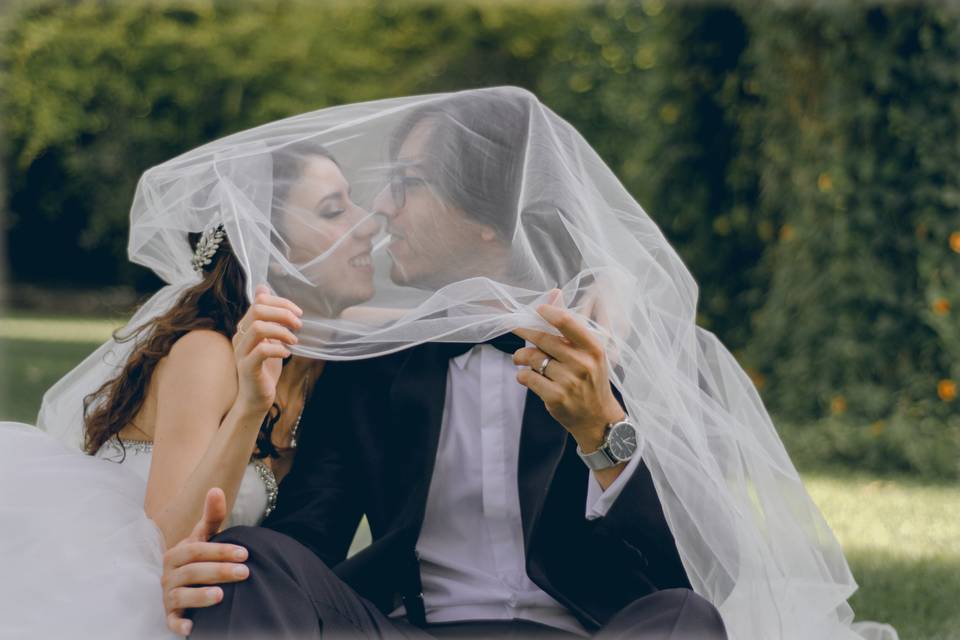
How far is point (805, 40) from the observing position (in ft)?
25.6

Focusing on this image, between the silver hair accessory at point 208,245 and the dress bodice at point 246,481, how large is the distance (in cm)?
48

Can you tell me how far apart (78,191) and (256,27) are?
443 centimetres

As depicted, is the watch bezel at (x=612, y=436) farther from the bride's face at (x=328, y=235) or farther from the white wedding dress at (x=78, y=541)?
the white wedding dress at (x=78, y=541)

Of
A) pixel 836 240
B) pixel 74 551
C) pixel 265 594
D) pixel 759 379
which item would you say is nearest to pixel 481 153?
pixel 265 594

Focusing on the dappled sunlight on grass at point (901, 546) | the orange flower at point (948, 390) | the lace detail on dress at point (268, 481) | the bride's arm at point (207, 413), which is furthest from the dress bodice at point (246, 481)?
the orange flower at point (948, 390)

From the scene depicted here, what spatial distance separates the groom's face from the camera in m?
2.94

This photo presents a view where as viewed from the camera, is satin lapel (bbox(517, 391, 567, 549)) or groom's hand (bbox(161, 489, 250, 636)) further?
satin lapel (bbox(517, 391, 567, 549))

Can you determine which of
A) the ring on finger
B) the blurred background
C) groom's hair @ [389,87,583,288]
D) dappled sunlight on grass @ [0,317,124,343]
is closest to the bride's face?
groom's hair @ [389,87,583,288]

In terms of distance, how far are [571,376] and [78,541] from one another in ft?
3.75

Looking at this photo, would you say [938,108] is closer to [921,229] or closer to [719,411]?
[921,229]

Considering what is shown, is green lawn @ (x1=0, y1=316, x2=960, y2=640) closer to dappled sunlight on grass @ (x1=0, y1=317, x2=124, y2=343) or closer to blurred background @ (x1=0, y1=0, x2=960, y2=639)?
blurred background @ (x1=0, y1=0, x2=960, y2=639)

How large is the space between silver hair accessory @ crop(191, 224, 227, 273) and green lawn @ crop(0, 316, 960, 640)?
141cm

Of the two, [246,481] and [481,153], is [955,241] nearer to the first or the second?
[481,153]

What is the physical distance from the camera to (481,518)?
9.25 feet
